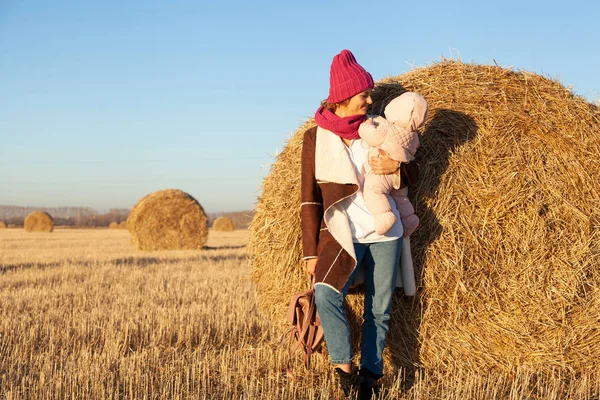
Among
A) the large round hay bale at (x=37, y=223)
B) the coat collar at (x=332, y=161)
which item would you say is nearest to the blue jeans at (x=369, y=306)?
the coat collar at (x=332, y=161)

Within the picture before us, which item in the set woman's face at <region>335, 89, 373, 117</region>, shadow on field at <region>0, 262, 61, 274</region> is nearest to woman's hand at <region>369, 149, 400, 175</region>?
woman's face at <region>335, 89, 373, 117</region>

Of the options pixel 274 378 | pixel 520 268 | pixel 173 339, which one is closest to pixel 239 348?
pixel 173 339

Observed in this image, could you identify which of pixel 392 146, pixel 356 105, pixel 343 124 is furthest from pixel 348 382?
pixel 356 105

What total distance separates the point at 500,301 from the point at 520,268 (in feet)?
0.86

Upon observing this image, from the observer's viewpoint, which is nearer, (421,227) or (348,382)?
(348,382)

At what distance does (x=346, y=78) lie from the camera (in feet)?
12.2

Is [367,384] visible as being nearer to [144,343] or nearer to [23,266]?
[144,343]

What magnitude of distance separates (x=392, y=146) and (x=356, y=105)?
0.35 metres

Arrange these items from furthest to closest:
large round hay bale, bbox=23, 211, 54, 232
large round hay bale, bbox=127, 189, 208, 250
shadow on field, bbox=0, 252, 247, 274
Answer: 1. large round hay bale, bbox=23, 211, 54, 232
2. large round hay bale, bbox=127, 189, 208, 250
3. shadow on field, bbox=0, 252, 247, 274

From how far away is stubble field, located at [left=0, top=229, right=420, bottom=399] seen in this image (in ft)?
12.8

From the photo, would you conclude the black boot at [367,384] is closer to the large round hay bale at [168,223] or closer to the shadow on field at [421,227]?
the shadow on field at [421,227]

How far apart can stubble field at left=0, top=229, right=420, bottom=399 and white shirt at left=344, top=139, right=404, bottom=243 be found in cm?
99

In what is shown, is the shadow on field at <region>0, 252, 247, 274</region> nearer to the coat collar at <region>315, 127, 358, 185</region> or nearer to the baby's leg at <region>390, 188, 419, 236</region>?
the coat collar at <region>315, 127, 358, 185</region>

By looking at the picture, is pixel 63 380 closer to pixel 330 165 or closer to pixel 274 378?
pixel 274 378
